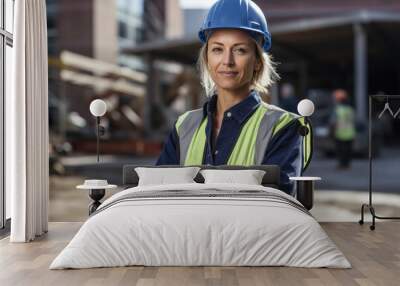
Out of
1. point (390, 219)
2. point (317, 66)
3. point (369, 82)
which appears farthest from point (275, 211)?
point (369, 82)

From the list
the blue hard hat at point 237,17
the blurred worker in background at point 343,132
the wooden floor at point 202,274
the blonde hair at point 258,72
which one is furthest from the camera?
the blurred worker in background at point 343,132

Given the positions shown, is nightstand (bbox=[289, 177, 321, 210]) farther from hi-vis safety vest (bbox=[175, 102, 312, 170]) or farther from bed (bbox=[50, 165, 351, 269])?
bed (bbox=[50, 165, 351, 269])

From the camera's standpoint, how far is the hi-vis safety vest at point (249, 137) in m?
4.79

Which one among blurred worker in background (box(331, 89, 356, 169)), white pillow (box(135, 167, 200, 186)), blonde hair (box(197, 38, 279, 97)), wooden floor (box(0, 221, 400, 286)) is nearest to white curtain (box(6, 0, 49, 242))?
wooden floor (box(0, 221, 400, 286))

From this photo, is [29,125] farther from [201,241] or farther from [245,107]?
[201,241]

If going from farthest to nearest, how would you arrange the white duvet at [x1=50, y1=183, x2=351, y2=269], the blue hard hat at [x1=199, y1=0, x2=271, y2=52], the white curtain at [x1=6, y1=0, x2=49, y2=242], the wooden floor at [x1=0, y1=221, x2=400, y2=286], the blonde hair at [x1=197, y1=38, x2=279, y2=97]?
the white curtain at [x1=6, y1=0, x2=49, y2=242] < the blonde hair at [x1=197, y1=38, x2=279, y2=97] < the blue hard hat at [x1=199, y1=0, x2=271, y2=52] < the white duvet at [x1=50, y1=183, x2=351, y2=269] < the wooden floor at [x1=0, y1=221, x2=400, y2=286]

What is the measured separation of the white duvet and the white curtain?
1490mm

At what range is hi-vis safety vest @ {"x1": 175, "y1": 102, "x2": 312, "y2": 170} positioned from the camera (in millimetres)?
4785

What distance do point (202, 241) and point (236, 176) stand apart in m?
1.08

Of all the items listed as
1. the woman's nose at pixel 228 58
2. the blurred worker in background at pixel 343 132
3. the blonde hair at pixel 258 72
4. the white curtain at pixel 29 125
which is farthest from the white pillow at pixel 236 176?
the blurred worker in background at pixel 343 132

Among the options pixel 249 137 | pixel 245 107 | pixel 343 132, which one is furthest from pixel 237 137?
pixel 343 132

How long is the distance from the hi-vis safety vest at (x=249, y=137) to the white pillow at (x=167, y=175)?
0.52ft

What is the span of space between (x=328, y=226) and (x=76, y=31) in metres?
21.3

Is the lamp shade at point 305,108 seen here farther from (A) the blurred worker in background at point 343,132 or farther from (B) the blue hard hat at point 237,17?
(A) the blurred worker in background at point 343,132
